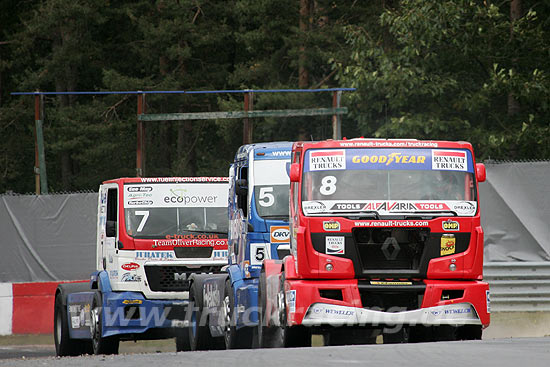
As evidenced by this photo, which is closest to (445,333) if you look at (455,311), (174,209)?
(455,311)

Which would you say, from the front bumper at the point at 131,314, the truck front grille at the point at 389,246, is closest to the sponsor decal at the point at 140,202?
the front bumper at the point at 131,314

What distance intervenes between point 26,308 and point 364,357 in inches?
462

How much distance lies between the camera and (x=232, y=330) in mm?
14211

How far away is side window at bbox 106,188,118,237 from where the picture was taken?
16.0 m

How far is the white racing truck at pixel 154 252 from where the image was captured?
15852 millimetres

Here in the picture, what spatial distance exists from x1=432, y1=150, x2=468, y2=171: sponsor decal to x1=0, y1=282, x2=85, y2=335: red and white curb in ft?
32.2

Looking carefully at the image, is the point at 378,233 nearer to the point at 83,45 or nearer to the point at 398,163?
the point at 398,163

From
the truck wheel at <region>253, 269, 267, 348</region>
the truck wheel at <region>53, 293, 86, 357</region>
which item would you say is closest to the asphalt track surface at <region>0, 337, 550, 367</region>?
the truck wheel at <region>253, 269, 267, 348</region>

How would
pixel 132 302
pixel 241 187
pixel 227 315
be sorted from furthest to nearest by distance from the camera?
pixel 132 302, pixel 227 315, pixel 241 187

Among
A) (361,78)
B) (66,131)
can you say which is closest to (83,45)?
(66,131)

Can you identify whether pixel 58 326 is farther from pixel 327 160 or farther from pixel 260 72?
pixel 260 72

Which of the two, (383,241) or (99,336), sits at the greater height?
(383,241)

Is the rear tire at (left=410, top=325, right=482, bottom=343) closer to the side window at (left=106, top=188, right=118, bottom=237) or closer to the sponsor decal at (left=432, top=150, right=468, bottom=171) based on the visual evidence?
the sponsor decal at (left=432, top=150, right=468, bottom=171)

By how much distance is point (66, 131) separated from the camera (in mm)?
44188
